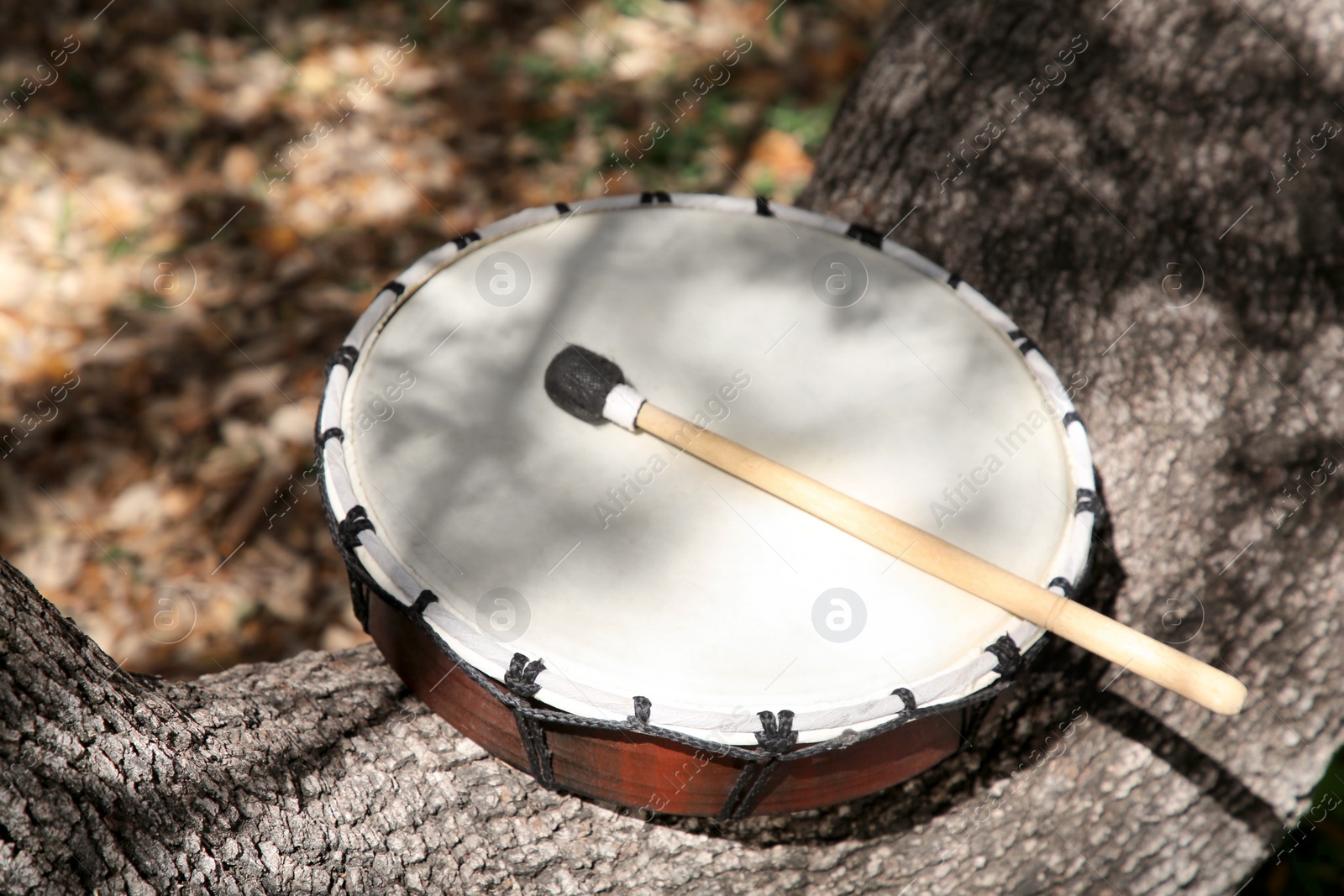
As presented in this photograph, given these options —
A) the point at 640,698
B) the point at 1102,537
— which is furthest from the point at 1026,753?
the point at 640,698

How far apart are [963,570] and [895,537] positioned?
107 millimetres

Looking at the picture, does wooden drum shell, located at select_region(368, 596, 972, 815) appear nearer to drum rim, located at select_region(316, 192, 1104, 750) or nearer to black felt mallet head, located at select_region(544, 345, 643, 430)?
drum rim, located at select_region(316, 192, 1104, 750)

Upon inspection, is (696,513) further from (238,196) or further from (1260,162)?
(238,196)

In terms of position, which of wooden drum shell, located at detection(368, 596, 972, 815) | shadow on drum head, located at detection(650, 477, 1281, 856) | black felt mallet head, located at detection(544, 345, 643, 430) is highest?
black felt mallet head, located at detection(544, 345, 643, 430)

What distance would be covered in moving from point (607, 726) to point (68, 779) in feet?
2.09

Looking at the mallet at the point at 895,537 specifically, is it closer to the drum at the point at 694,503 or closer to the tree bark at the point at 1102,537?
the drum at the point at 694,503

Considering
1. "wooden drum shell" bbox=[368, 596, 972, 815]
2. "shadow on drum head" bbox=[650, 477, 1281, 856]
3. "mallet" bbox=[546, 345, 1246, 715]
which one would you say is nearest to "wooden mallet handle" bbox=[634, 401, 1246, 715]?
"mallet" bbox=[546, 345, 1246, 715]

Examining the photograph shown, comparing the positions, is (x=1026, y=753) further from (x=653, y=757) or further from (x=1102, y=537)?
(x=653, y=757)

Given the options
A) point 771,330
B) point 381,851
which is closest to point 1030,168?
point 771,330

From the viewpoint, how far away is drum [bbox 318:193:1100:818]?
1.33 m

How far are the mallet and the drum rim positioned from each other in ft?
0.22

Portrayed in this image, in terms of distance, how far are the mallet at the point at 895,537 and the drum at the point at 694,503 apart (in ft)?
0.13

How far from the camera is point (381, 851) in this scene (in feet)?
4.73

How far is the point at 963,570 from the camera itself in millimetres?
1373
